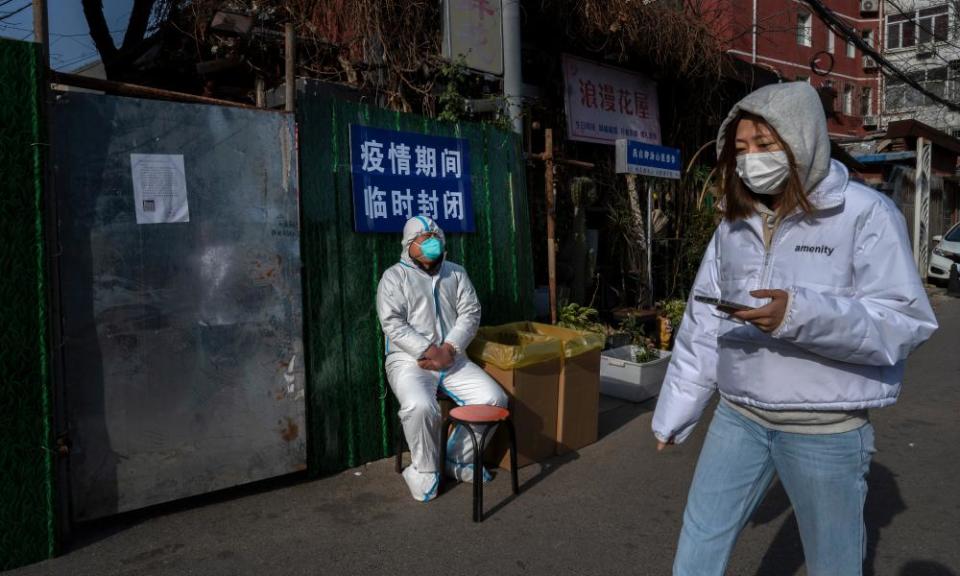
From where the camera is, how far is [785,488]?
2133 mm

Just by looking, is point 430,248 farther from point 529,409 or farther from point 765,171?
point 765,171

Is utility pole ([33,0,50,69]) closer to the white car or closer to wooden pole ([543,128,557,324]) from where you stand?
wooden pole ([543,128,557,324])

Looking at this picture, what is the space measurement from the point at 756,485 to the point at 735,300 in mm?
597

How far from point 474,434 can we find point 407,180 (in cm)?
187

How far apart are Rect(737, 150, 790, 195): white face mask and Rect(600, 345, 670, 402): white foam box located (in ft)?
13.6

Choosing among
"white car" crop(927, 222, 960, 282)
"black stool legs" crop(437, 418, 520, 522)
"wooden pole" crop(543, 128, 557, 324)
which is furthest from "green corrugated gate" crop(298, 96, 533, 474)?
"white car" crop(927, 222, 960, 282)

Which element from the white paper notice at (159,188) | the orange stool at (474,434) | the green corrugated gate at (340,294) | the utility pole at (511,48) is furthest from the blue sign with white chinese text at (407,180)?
the orange stool at (474,434)

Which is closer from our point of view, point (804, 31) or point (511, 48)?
point (511, 48)

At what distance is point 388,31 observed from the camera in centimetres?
596

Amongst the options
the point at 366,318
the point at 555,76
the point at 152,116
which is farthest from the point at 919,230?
the point at 152,116

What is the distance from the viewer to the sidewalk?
3.32 meters

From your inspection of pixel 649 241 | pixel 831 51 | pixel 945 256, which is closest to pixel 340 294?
pixel 649 241

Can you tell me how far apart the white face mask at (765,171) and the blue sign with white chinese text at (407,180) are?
2.83 meters

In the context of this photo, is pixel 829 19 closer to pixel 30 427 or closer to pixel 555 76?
pixel 555 76
